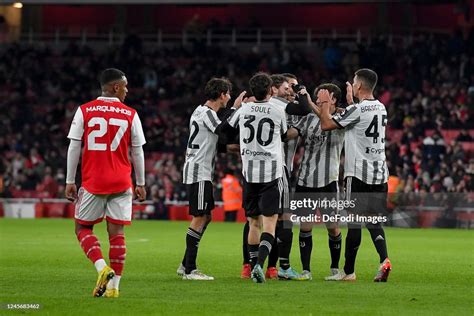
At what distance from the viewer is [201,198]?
13.1m

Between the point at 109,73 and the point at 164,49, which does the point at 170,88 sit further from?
the point at 109,73

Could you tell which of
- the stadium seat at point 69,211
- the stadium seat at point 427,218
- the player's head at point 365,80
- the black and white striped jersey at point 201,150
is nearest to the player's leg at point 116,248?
the black and white striped jersey at point 201,150

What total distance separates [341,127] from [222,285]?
7.29ft

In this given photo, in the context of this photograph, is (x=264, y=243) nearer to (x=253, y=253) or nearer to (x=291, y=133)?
(x=253, y=253)

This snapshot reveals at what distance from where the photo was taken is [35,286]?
39.2ft

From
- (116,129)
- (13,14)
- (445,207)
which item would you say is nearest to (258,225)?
(116,129)

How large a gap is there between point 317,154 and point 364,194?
30.8 inches

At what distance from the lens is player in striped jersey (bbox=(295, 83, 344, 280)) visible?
13211 millimetres

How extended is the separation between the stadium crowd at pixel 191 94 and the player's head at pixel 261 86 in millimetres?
16306

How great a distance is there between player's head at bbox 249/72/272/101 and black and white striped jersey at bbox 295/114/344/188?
87 cm

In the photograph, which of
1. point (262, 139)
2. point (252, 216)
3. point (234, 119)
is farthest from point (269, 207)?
point (234, 119)

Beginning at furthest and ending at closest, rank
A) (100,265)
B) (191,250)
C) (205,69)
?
(205,69)
(191,250)
(100,265)

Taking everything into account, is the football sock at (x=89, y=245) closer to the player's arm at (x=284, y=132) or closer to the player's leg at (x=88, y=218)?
the player's leg at (x=88, y=218)

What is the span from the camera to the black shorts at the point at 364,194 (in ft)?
42.3
